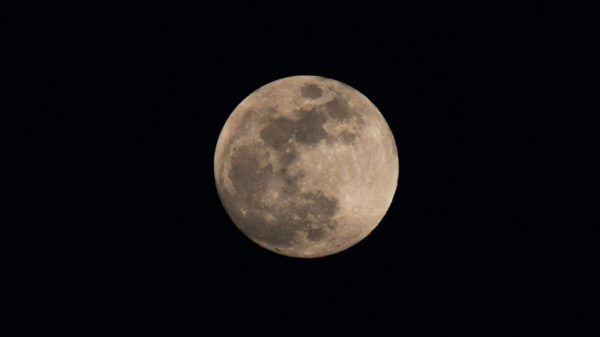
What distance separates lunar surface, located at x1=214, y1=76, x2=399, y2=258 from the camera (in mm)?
4648

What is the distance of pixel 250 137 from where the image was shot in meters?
4.83

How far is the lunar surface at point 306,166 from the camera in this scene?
465 cm

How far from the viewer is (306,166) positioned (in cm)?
461

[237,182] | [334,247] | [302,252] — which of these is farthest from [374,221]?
[237,182]

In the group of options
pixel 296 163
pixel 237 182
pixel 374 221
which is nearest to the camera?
pixel 296 163

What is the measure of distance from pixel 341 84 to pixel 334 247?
193cm

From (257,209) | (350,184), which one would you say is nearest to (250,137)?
(257,209)

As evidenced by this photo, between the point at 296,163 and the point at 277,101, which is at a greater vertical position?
the point at 277,101

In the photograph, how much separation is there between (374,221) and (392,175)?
0.57 m

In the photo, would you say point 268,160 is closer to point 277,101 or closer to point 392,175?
point 277,101

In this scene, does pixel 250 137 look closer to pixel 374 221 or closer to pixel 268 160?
pixel 268 160

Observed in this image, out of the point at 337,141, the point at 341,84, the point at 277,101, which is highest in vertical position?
the point at 341,84

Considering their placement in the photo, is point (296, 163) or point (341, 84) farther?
point (341, 84)

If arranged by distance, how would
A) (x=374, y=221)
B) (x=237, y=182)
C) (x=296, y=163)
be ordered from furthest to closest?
1. (x=374, y=221)
2. (x=237, y=182)
3. (x=296, y=163)
